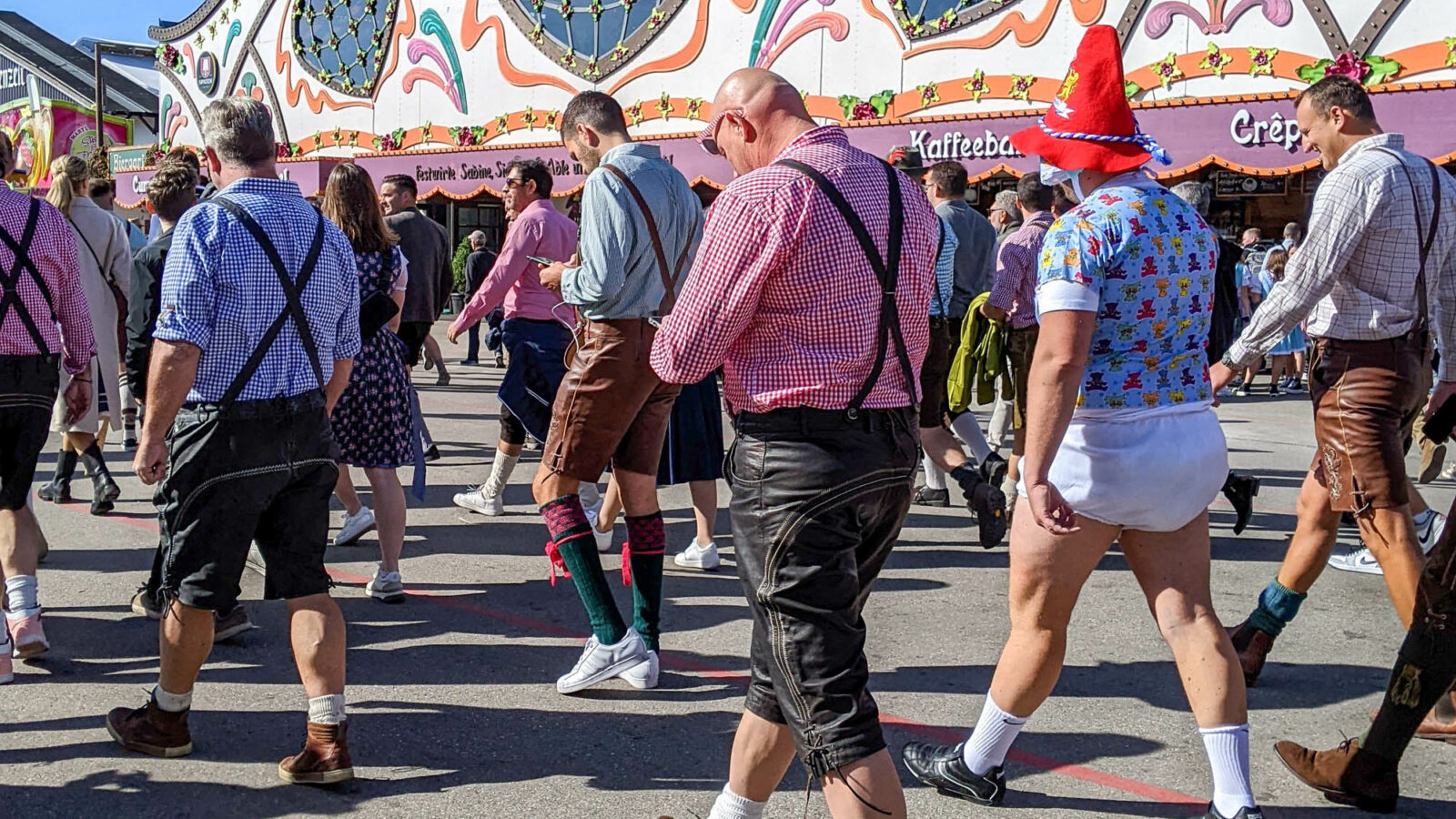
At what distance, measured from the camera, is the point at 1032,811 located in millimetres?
3432

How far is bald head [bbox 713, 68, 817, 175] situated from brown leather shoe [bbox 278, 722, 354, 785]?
1.89m

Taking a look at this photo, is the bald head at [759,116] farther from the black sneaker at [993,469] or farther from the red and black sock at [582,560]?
the black sneaker at [993,469]

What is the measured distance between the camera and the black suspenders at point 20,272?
4.32 m

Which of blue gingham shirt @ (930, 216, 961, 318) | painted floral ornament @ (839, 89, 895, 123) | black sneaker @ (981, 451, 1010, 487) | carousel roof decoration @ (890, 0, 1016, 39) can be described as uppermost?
carousel roof decoration @ (890, 0, 1016, 39)

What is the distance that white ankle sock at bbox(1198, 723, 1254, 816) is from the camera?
10.3ft

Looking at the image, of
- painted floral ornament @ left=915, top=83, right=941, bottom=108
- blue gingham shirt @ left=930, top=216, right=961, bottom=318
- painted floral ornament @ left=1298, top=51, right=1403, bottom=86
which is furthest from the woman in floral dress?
painted floral ornament @ left=915, top=83, right=941, bottom=108

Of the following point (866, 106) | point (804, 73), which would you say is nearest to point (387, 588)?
point (866, 106)

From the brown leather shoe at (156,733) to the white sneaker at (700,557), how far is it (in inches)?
104

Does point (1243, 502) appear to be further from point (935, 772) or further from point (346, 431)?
point (346, 431)

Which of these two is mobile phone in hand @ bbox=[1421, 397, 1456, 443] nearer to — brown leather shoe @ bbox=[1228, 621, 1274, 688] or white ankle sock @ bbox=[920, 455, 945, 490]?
brown leather shoe @ bbox=[1228, 621, 1274, 688]

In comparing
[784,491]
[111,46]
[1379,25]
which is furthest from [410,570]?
[111,46]

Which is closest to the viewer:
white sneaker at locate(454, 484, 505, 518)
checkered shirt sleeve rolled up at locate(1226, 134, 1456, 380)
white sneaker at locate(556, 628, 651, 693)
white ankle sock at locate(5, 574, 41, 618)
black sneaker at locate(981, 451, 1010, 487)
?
checkered shirt sleeve rolled up at locate(1226, 134, 1456, 380)

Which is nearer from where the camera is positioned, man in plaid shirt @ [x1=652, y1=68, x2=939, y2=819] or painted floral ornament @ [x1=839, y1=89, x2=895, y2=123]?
man in plaid shirt @ [x1=652, y1=68, x2=939, y2=819]

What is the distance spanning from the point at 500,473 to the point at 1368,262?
458 cm
